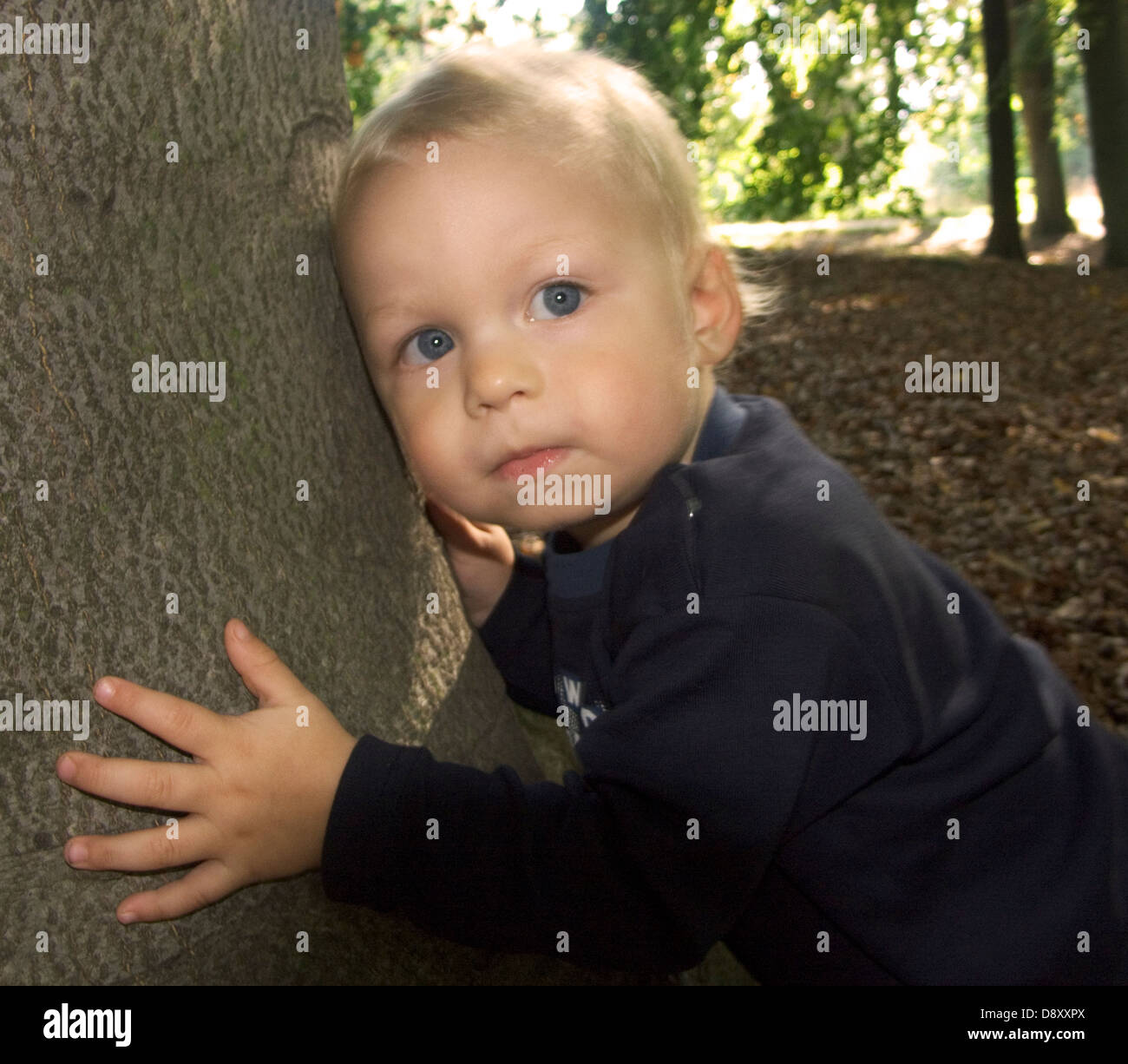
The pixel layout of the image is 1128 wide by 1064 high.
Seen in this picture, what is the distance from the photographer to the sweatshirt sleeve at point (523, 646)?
232 centimetres

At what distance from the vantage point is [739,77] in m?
12.9

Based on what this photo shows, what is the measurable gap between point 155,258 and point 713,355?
3.48 ft

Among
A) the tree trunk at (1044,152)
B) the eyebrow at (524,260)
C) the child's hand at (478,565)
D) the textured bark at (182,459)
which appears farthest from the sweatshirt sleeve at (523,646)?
the tree trunk at (1044,152)

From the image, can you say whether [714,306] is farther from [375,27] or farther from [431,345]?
[375,27]

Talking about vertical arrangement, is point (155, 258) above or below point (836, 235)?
below

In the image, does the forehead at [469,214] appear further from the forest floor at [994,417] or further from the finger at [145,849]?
the forest floor at [994,417]

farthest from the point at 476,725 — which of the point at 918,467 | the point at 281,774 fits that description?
the point at 918,467

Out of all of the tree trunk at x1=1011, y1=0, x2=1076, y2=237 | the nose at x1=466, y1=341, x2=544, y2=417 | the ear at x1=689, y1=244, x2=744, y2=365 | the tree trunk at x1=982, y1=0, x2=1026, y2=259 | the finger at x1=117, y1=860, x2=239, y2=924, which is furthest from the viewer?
the tree trunk at x1=1011, y1=0, x2=1076, y2=237

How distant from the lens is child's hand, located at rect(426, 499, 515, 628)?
2363mm

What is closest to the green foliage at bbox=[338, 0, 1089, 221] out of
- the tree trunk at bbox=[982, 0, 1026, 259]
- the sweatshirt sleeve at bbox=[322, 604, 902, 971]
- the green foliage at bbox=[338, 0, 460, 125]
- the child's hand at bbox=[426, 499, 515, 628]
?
the green foliage at bbox=[338, 0, 460, 125]

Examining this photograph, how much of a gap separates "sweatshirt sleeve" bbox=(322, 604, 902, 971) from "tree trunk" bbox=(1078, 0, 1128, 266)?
12.9 meters

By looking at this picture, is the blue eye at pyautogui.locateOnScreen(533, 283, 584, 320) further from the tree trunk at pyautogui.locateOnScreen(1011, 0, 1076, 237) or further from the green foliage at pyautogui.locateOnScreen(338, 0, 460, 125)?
the tree trunk at pyautogui.locateOnScreen(1011, 0, 1076, 237)

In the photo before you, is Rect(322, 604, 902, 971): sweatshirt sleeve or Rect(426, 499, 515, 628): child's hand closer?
Rect(322, 604, 902, 971): sweatshirt sleeve
